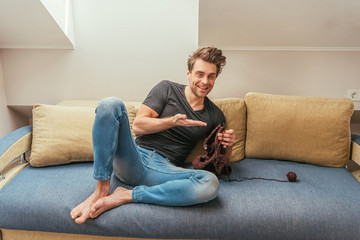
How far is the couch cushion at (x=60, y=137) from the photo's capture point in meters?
1.56

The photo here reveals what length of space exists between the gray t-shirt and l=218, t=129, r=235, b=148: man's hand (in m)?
0.14

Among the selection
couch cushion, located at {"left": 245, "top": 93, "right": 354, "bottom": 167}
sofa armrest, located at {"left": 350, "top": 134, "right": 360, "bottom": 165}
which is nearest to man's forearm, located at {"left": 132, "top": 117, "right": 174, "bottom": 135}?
couch cushion, located at {"left": 245, "top": 93, "right": 354, "bottom": 167}

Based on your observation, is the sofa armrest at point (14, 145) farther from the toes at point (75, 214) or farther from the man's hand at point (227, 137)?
the man's hand at point (227, 137)

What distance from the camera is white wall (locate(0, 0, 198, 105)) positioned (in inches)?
79.1

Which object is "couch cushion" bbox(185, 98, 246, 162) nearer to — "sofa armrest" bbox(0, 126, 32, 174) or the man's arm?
the man's arm

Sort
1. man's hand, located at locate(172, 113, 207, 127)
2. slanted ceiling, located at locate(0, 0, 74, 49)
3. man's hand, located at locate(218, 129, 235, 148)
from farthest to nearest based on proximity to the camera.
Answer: slanted ceiling, located at locate(0, 0, 74, 49), man's hand, located at locate(218, 129, 235, 148), man's hand, located at locate(172, 113, 207, 127)

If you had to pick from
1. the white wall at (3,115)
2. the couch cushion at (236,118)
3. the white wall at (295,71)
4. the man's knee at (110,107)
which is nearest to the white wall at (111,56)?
the white wall at (3,115)

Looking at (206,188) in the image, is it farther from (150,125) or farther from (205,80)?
(205,80)

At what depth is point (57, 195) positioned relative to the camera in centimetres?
127

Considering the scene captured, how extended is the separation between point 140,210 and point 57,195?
1.38 feet

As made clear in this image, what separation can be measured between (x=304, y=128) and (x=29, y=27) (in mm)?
2011

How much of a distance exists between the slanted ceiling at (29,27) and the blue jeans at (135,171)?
1.04 meters

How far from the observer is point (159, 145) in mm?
1511

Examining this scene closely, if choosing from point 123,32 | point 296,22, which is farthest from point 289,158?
point 123,32
